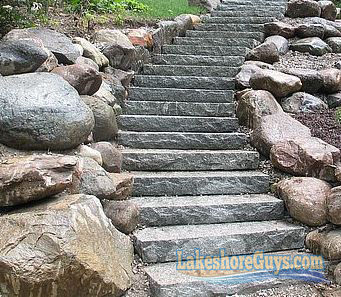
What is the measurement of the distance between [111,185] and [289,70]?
8.73 feet

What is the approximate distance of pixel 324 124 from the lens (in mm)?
4473

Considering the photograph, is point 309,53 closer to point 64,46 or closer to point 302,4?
point 302,4

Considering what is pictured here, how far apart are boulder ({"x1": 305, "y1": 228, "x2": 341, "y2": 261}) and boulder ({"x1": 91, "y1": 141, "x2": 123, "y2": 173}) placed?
64.3 inches

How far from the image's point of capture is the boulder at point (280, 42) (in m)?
5.93

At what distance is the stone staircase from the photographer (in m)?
3.38

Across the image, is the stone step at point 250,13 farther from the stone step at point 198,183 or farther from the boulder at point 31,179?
the boulder at point 31,179

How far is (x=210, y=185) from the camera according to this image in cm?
397

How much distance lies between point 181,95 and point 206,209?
173 centimetres

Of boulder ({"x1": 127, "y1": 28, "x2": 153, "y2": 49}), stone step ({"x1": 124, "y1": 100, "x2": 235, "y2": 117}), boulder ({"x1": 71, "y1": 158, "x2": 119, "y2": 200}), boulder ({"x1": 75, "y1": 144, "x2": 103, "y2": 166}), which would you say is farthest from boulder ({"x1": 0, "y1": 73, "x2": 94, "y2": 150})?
boulder ({"x1": 127, "y1": 28, "x2": 153, "y2": 49})

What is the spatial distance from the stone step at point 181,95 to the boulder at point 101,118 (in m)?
0.87

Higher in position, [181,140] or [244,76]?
[244,76]

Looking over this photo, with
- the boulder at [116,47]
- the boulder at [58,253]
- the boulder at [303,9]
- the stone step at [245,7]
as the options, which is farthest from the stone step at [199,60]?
the boulder at [58,253]

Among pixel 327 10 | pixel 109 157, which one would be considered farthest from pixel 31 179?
pixel 327 10

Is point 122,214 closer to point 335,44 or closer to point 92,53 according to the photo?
point 92,53
